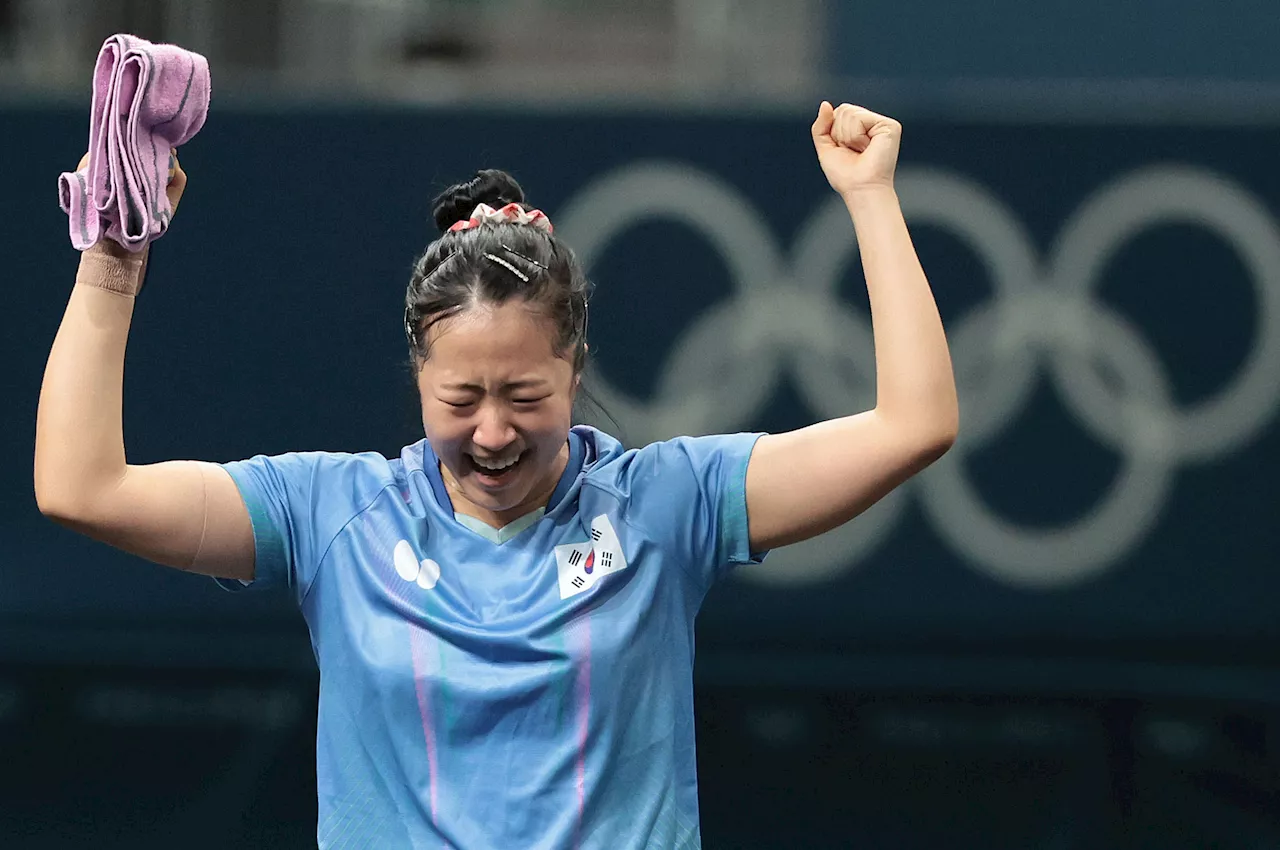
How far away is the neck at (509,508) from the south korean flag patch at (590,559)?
0.06 metres

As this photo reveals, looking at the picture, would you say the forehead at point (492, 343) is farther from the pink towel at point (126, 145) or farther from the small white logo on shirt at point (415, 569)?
the pink towel at point (126, 145)

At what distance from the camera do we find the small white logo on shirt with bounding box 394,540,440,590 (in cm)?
171

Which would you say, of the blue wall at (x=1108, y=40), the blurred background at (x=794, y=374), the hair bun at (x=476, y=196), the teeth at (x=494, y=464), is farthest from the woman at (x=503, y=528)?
the blue wall at (x=1108, y=40)

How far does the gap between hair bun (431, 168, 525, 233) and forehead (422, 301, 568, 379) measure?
281mm

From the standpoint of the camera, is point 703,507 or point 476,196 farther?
point 476,196

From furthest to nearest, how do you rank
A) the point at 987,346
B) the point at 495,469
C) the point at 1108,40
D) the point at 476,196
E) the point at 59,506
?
the point at 1108,40, the point at 987,346, the point at 476,196, the point at 495,469, the point at 59,506

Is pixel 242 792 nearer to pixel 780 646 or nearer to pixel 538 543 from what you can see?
pixel 780 646

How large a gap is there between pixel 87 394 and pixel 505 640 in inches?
17.8

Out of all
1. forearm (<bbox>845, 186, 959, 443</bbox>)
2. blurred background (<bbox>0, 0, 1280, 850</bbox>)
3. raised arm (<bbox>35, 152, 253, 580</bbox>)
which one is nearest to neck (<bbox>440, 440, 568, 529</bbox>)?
raised arm (<bbox>35, 152, 253, 580</bbox>)

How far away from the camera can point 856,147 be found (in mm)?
1759

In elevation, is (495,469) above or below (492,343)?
below

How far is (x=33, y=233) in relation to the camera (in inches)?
168

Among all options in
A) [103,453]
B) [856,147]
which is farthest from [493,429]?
[856,147]

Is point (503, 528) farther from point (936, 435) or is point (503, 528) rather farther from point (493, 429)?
point (936, 435)
